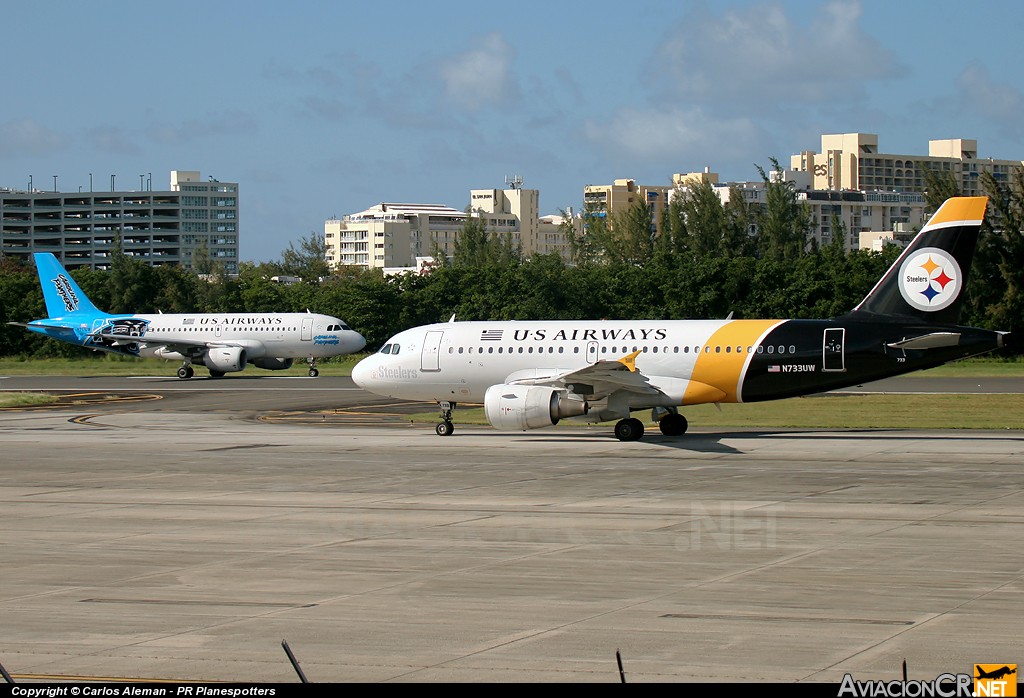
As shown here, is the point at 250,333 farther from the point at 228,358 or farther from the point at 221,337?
the point at 228,358

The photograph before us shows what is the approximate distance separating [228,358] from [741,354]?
1642 inches

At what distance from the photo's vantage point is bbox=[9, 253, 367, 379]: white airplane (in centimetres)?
7150

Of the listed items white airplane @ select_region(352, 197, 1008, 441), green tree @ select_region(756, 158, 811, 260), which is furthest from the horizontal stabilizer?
green tree @ select_region(756, 158, 811, 260)

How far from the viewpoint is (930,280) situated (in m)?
33.8

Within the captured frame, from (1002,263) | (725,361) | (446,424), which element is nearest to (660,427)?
(725,361)

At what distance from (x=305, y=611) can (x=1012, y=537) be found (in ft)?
36.2

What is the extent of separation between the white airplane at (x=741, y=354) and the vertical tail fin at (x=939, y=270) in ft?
0.09

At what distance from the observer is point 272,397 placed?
183 ft

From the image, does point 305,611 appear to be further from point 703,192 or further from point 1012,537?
point 703,192

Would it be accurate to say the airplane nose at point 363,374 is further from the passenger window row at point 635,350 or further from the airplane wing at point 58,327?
the airplane wing at point 58,327

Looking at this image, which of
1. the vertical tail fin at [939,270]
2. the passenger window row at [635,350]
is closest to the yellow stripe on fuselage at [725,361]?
the passenger window row at [635,350]

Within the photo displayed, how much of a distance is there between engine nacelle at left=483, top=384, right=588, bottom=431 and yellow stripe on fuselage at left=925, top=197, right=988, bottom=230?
37.1 ft

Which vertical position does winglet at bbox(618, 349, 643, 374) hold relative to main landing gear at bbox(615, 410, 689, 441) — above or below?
above

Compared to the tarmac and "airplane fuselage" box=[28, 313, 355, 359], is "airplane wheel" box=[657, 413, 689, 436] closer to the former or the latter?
the tarmac
